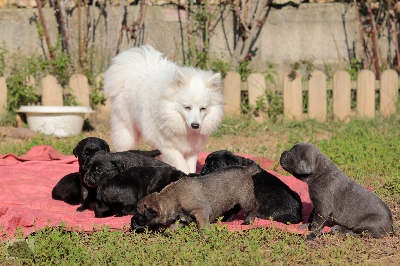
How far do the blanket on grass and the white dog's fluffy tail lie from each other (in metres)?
1.02

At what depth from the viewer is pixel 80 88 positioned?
417 inches

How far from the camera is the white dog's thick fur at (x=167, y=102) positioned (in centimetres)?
675

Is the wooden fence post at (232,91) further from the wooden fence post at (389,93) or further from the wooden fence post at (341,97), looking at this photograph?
the wooden fence post at (389,93)

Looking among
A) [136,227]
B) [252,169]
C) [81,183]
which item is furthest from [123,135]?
[136,227]

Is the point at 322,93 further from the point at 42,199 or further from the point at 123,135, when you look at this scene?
the point at 42,199

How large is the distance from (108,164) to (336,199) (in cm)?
200

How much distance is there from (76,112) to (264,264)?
5866 mm

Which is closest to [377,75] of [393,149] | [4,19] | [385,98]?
[385,98]

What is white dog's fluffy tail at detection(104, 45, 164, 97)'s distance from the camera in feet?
24.9

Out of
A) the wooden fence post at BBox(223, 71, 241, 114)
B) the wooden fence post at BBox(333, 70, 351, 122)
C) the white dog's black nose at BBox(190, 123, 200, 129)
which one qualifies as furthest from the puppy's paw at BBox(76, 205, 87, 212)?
the wooden fence post at BBox(333, 70, 351, 122)

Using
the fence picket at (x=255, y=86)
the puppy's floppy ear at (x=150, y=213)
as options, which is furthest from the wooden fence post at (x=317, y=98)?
the puppy's floppy ear at (x=150, y=213)

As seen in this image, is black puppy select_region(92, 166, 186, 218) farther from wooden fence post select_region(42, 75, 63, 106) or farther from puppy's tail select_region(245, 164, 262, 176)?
wooden fence post select_region(42, 75, 63, 106)

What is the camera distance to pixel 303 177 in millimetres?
5398

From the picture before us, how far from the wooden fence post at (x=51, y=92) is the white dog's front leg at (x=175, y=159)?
3921 mm
